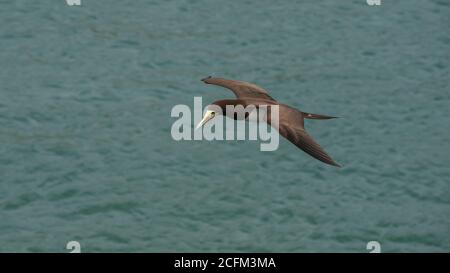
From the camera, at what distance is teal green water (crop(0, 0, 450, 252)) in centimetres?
2686

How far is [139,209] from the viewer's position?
27.2 m

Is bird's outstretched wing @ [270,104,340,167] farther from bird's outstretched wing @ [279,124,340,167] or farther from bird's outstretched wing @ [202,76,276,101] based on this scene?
bird's outstretched wing @ [202,76,276,101]

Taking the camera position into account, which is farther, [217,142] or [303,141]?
[217,142]

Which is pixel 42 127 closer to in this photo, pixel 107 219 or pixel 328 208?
pixel 107 219

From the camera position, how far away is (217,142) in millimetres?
29734

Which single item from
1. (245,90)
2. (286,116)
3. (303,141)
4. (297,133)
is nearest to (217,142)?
(245,90)

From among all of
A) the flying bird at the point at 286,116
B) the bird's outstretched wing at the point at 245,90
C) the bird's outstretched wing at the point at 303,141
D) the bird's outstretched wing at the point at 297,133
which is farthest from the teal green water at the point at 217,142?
the bird's outstretched wing at the point at 303,141

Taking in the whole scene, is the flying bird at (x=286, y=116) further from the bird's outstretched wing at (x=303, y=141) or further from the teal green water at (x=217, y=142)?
the teal green water at (x=217, y=142)

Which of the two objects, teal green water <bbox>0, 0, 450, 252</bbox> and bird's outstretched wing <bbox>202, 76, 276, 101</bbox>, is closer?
bird's outstretched wing <bbox>202, 76, 276, 101</bbox>

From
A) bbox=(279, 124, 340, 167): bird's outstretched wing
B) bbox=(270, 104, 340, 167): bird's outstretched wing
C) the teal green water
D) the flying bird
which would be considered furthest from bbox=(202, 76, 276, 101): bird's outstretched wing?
the teal green water

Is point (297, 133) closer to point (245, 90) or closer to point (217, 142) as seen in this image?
point (245, 90)

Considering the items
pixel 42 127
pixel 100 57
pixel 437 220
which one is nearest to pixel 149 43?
pixel 100 57

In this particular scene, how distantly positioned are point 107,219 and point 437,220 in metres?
6.70

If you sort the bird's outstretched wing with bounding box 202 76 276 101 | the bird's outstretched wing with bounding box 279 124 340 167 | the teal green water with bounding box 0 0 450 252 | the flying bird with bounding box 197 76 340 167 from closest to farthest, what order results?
1. the bird's outstretched wing with bounding box 279 124 340 167
2. the flying bird with bounding box 197 76 340 167
3. the bird's outstretched wing with bounding box 202 76 276 101
4. the teal green water with bounding box 0 0 450 252
